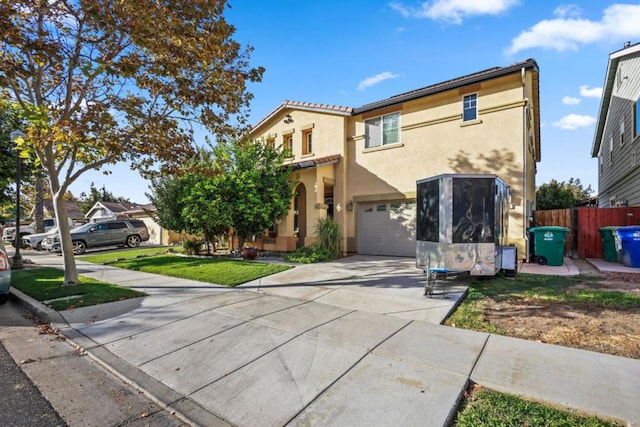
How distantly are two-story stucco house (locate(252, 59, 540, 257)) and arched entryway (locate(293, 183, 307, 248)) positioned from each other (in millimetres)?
53

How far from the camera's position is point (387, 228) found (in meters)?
13.5

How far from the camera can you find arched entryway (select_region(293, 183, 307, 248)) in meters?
16.0

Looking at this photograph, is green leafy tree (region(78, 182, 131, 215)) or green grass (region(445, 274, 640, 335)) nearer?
green grass (region(445, 274, 640, 335))

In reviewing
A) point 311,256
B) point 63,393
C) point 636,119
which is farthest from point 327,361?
point 636,119

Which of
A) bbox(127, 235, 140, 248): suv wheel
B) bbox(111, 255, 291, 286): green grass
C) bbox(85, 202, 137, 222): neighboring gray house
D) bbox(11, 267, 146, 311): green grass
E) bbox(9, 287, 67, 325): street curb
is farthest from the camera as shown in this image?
bbox(85, 202, 137, 222): neighboring gray house

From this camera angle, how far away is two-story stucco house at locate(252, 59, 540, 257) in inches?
423

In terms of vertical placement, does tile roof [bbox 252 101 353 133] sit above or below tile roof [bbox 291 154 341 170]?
above

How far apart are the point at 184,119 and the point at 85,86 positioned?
2.26 metres

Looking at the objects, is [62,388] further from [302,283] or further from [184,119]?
[184,119]

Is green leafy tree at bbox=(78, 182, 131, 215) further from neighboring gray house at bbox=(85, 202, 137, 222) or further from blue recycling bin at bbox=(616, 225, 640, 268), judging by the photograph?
blue recycling bin at bbox=(616, 225, 640, 268)

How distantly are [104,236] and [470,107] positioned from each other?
2098 centimetres

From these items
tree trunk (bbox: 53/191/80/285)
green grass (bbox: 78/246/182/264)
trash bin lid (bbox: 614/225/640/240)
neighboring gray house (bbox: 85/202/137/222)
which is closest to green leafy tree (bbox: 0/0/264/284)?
tree trunk (bbox: 53/191/80/285)

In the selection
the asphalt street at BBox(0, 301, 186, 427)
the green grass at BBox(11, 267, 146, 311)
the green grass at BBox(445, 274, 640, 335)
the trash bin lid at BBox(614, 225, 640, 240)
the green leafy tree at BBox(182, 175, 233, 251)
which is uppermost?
the green leafy tree at BBox(182, 175, 233, 251)

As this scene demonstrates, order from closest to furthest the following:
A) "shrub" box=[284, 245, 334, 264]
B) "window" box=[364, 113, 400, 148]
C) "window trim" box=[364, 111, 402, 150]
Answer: "shrub" box=[284, 245, 334, 264] < "window trim" box=[364, 111, 402, 150] < "window" box=[364, 113, 400, 148]
